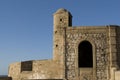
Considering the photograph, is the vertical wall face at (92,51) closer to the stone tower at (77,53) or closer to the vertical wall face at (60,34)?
the stone tower at (77,53)

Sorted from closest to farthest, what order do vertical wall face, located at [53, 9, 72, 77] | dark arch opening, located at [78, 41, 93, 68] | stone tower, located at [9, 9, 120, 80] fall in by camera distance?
1. stone tower, located at [9, 9, 120, 80]
2. vertical wall face, located at [53, 9, 72, 77]
3. dark arch opening, located at [78, 41, 93, 68]

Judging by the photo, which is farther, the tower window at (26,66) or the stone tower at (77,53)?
the tower window at (26,66)

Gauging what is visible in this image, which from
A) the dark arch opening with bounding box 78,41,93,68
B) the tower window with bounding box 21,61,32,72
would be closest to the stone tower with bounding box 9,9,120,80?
the dark arch opening with bounding box 78,41,93,68

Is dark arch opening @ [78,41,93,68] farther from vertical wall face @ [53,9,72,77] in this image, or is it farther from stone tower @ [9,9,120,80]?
vertical wall face @ [53,9,72,77]

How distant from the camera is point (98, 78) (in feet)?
64.0

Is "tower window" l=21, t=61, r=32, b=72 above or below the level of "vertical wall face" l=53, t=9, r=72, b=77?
below

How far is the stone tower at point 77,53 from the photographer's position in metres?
19.5

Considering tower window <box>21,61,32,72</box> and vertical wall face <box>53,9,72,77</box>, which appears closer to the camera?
vertical wall face <box>53,9,72,77</box>

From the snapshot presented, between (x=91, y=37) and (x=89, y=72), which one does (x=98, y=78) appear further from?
(x=91, y=37)

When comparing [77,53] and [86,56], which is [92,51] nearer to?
[77,53]

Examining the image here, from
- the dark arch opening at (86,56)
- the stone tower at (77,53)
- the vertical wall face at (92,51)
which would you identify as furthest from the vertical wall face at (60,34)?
the dark arch opening at (86,56)

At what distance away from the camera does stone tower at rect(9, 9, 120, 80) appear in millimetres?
19531

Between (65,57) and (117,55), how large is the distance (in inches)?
166

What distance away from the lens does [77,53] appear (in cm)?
1992
